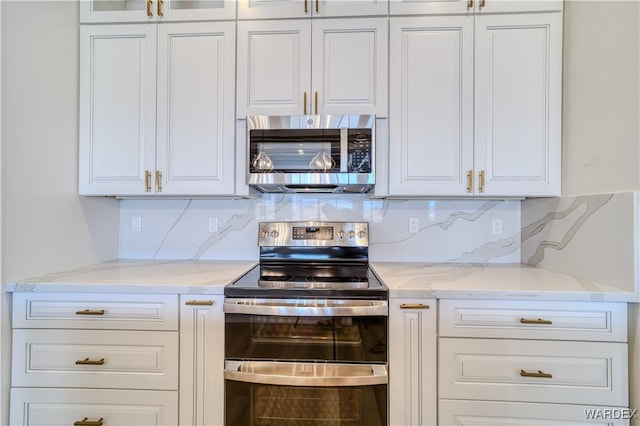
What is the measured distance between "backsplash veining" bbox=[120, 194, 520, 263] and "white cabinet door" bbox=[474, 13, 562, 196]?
0.37 meters

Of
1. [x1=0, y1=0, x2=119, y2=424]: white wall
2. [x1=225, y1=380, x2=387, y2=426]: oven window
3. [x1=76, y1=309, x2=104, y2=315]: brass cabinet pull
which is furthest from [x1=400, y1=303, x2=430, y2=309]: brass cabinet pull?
[x1=0, y1=0, x2=119, y2=424]: white wall

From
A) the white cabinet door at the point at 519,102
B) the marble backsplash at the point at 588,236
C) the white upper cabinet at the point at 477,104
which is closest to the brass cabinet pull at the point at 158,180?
the white upper cabinet at the point at 477,104

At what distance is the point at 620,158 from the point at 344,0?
4.74 ft

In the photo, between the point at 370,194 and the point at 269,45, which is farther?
the point at 370,194

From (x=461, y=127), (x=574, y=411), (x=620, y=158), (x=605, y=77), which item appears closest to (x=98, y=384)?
(x=574, y=411)

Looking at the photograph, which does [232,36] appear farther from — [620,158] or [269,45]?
[620,158]

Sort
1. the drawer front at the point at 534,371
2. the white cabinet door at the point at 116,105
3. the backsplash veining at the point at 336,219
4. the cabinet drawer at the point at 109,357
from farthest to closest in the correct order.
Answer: the backsplash veining at the point at 336,219, the white cabinet door at the point at 116,105, the cabinet drawer at the point at 109,357, the drawer front at the point at 534,371

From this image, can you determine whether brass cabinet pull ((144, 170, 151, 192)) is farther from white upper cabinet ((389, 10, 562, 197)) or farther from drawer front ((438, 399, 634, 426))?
drawer front ((438, 399, 634, 426))

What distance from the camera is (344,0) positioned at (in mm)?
1663

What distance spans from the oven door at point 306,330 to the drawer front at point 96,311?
0.92 ft

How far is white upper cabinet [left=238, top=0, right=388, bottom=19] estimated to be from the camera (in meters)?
1.65

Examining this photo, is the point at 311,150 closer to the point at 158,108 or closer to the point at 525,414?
the point at 158,108

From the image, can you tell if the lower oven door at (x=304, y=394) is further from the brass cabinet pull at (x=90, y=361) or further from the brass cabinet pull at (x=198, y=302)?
the brass cabinet pull at (x=90, y=361)

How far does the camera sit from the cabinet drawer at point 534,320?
1.23 m
